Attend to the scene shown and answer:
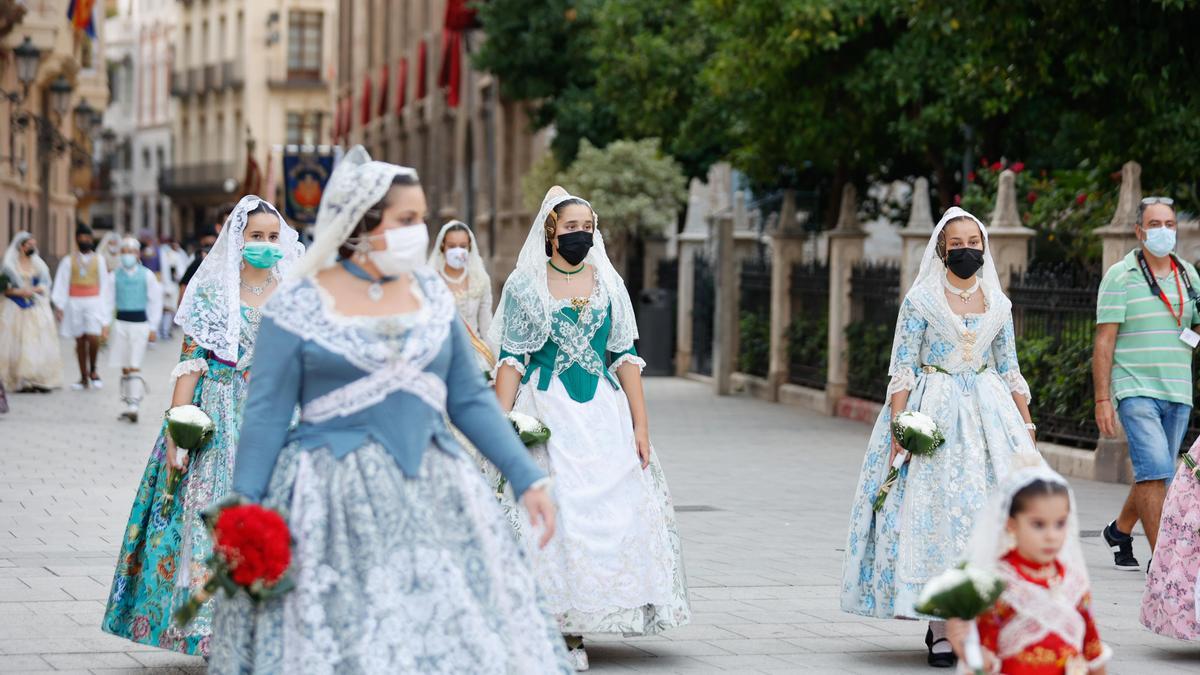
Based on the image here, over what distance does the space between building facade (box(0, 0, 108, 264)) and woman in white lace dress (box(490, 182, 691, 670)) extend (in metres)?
21.8

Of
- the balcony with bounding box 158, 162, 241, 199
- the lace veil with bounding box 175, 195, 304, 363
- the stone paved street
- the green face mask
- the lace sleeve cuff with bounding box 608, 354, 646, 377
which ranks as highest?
the balcony with bounding box 158, 162, 241, 199

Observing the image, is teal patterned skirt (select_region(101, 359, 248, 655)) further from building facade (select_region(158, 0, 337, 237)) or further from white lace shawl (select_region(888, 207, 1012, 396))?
building facade (select_region(158, 0, 337, 237))

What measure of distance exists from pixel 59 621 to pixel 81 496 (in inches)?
180

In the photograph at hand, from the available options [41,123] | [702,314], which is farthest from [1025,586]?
[41,123]

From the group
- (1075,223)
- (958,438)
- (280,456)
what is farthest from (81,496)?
(1075,223)

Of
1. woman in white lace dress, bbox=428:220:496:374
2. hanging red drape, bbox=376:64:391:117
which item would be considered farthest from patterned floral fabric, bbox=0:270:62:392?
hanging red drape, bbox=376:64:391:117

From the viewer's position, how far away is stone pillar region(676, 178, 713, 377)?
27.3m

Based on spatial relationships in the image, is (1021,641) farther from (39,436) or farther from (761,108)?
(761,108)

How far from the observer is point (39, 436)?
17016mm

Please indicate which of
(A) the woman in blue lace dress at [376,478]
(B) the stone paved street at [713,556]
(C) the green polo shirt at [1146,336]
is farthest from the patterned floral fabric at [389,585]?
(C) the green polo shirt at [1146,336]

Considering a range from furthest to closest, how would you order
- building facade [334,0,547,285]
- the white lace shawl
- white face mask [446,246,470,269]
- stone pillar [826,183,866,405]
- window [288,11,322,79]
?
window [288,11,322,79], building facade [334,0,547,285], stone pillar [826,183,866,405], white face mask [446,246,470,269], the white lace shawl

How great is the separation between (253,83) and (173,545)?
3173 inches

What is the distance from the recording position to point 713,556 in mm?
10750

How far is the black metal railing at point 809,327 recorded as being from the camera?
22.0m
